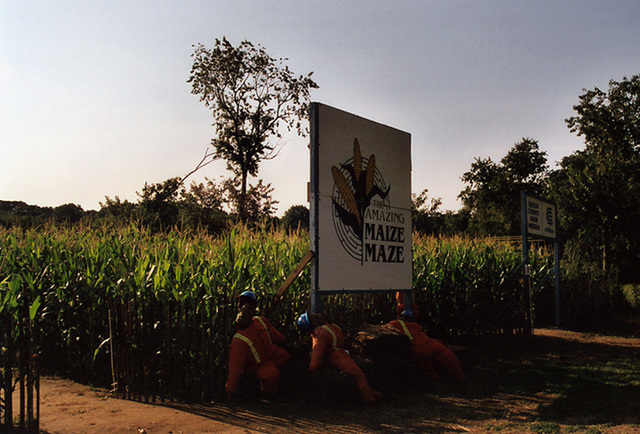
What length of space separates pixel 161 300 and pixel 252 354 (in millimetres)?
1412

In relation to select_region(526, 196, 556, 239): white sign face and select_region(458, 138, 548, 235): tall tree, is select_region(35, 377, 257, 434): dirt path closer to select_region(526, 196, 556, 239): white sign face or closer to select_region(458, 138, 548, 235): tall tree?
select_region(526, 196, 556, 239): white sign face

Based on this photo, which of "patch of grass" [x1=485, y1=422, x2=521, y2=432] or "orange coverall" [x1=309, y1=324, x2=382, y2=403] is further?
"orange coverall" [x1=309, y1=324, x2=382, y2=403]

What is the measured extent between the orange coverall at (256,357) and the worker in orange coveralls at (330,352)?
1.56 feet

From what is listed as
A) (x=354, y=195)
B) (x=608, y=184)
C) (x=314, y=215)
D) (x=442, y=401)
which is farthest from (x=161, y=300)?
(x=608, y=184)

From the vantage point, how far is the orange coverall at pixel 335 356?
21.4 feet

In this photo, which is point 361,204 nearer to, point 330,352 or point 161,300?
point 330,352

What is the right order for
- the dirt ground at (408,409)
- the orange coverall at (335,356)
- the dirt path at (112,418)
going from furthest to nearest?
1. the orange coverall at (335,356)
2. the dirt ground at (408,409)
3. the dirt path at (112,418)

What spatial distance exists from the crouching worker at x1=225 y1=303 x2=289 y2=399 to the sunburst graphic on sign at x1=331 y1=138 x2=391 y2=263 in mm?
1745

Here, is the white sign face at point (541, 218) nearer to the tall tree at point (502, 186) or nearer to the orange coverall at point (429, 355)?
the orange coverall at point (429, 355)

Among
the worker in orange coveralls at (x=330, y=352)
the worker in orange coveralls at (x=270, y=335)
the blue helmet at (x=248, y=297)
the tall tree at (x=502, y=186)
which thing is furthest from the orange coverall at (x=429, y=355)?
the tall tree at (x=502, y=186)

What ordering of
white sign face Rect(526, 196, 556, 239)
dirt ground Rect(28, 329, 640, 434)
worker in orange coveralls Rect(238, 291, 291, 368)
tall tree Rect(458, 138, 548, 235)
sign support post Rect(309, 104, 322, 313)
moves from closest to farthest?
dirt ground Rect(28, 329, 640, 434)
worker in orange coveralls Rect(238, 291, 291, 368)
sign support post Rect(309, 104, 322, 313)
white sign face Rect(526, 196, 556, 239)
tall tree Rect(458, 138, 548, 235)

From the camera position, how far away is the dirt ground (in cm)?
555

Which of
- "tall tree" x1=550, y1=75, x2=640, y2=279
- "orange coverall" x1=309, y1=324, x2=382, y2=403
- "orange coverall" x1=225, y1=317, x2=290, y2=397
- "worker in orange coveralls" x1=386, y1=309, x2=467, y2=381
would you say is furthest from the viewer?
"tall tree" x1=550, y1=75, x2=640, y2=279

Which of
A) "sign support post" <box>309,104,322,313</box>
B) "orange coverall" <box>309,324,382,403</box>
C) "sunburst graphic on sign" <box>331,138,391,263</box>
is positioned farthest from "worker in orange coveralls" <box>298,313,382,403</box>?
"sunburst graphic on sign" <box>331,138,391,263</box>
